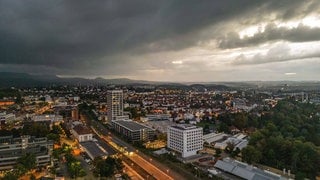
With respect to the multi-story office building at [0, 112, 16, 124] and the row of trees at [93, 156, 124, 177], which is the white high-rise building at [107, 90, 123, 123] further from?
the row of trees at [93, 156, 124, 177]

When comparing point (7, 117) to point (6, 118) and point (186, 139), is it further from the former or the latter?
point (186, 139)

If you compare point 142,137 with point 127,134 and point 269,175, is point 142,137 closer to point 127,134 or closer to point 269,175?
point 127,134

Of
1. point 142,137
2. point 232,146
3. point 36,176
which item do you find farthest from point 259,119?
point 36,176

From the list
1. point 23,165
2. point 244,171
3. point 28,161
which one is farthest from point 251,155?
point 23,165

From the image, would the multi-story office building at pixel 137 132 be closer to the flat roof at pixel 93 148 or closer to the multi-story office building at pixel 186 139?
the flat roof at pixel 93 148

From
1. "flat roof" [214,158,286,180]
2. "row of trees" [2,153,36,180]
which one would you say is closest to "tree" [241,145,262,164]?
"flat roof" [214,158,286,180]

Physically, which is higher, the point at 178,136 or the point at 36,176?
the point at 178,136

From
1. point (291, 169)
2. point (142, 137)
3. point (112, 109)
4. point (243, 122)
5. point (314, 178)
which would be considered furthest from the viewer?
point (112, 109)
